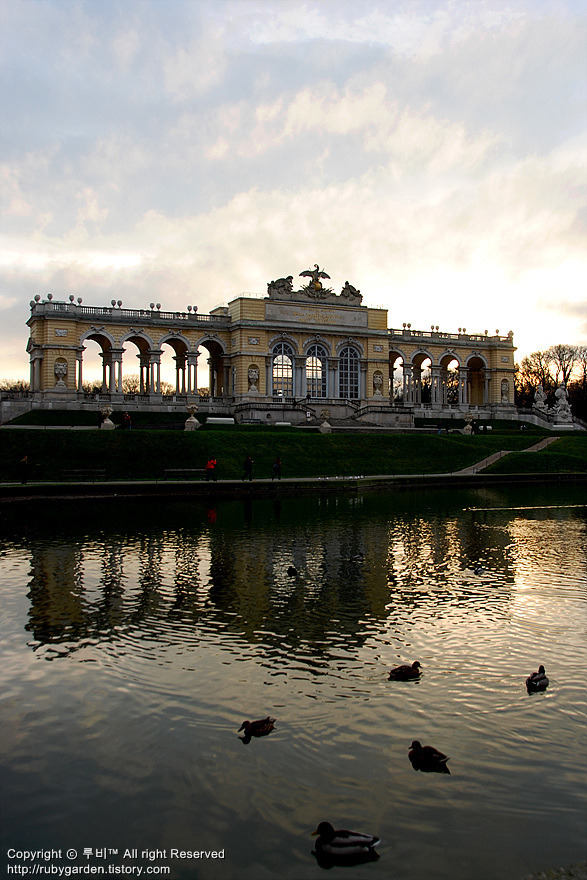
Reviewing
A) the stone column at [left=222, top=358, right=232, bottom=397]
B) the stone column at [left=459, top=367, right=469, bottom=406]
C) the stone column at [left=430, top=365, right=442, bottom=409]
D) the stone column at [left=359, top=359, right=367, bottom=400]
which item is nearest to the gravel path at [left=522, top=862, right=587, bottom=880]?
the stone column at [left=222, top=358, right=232, bottom=397]

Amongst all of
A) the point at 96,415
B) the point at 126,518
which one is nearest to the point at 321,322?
the point at 96,415

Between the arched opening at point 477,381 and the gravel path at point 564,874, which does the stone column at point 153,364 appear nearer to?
the arched opening at point 477,381

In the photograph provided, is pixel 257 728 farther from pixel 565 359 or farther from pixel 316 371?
pixel 565 359

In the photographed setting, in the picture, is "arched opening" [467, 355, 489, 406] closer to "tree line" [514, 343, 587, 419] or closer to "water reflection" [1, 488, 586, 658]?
"tree line" [514, 343, 587, 419]

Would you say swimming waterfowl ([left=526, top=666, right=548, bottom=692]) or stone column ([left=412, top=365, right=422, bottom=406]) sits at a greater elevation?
stone column ([left=412, top=365, right=422, bottom=406])

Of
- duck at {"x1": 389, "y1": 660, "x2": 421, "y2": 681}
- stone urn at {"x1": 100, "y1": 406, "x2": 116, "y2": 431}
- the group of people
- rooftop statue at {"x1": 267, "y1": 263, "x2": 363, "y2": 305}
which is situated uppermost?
rooftop statue at {"x1": 267, "y1": 263, "x2": 363, "y2": 305}

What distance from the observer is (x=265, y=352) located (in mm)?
69625

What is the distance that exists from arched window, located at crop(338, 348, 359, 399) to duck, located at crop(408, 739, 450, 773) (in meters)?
66.2

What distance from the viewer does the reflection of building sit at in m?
63.0

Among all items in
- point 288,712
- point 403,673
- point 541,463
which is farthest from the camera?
point 541,463

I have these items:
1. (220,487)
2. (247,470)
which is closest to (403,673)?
(220,487)

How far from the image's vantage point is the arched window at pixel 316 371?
238 ft

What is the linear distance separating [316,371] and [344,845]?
67.4m

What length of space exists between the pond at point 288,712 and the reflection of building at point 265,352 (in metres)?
46.3
